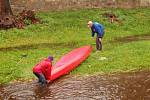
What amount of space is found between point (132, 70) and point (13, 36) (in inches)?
370

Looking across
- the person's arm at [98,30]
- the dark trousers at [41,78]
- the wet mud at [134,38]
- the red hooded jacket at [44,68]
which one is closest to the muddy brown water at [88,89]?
the dark trousers at [41,78]

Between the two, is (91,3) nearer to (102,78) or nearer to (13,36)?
(13,36)

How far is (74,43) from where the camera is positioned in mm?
21500

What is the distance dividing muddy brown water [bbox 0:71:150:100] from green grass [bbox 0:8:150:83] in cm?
80

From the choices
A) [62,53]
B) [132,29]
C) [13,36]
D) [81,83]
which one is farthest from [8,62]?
[132,29]

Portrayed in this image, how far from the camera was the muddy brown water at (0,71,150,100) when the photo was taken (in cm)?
1235

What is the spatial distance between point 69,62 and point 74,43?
582cm

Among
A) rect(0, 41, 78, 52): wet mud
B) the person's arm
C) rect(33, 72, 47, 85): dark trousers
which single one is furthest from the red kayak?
rect(0, 41, 78, 52): wet mud

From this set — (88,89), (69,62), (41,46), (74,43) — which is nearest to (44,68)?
(88,89)

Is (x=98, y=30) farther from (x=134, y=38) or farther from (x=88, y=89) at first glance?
(x=88, y=89)

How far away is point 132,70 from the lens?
602 inches

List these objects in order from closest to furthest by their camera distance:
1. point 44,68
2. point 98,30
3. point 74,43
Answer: point 44,68
point 98,30
point 74,43

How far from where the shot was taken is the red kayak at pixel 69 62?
14595 mm

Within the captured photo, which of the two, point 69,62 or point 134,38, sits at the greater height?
point 69,62
